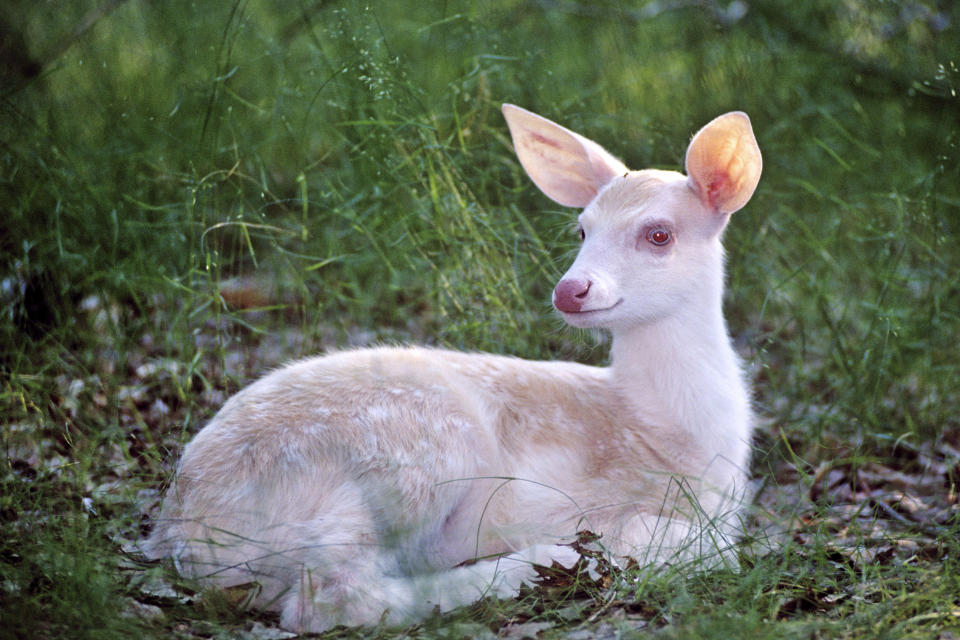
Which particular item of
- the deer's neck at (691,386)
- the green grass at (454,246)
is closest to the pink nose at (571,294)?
the deer's neck at (691,386)

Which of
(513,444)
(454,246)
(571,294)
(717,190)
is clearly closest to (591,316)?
(571,294)

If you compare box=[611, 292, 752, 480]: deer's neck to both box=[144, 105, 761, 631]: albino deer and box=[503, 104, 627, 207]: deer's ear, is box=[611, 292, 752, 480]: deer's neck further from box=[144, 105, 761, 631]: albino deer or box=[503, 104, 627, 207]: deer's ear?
box=[503, 104, 627, 207]: deer's ear

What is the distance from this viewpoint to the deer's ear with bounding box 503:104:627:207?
13.5ft

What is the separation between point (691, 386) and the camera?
12.6ft

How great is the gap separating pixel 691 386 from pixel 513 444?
71 centimetres

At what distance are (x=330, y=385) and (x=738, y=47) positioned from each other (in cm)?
357

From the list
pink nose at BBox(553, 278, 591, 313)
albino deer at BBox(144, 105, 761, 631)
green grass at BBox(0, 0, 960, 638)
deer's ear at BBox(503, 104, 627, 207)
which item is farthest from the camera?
deer's ear at BBox(503, 104, 627, 207)

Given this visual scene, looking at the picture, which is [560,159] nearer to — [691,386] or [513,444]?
[691,386]

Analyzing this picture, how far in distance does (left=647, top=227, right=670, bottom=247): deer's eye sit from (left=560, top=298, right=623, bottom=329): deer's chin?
9.7 inches

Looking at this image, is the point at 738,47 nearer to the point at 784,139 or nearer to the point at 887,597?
the point at 784,139

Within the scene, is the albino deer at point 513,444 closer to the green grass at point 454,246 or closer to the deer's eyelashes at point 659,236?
the deer's eyelashes at point 659,236

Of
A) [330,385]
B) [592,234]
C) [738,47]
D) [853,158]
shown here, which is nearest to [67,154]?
[330,385]

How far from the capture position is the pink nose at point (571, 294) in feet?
11.5

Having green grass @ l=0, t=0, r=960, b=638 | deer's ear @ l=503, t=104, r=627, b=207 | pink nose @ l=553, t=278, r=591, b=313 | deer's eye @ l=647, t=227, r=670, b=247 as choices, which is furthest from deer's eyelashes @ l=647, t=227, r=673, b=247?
green grass @ l=0, t=0, r=960, b=638
